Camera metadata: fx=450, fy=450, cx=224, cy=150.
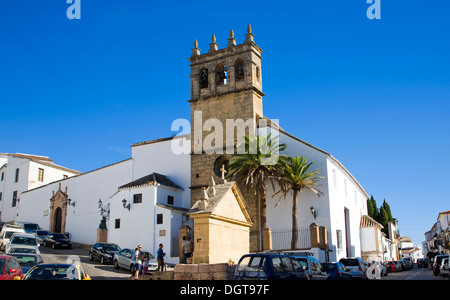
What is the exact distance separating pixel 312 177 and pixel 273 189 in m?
2.77

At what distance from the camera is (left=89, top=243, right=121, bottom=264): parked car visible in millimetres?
26580

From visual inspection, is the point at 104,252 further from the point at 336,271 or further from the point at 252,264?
the point at 252,264

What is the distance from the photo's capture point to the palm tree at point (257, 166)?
2909cm

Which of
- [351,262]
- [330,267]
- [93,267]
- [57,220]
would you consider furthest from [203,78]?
[330,267]

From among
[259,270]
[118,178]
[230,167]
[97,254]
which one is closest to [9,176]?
[118,178]

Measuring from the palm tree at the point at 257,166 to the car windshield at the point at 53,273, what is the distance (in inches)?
672

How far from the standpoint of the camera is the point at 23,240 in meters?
24.1

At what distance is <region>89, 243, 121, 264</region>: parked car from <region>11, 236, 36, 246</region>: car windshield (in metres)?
3.96

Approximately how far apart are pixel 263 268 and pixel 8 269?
23.6 feet

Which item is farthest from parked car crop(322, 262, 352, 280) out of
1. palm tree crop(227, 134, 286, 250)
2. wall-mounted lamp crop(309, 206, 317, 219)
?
palm tree crop(227, 134, 286, 250)

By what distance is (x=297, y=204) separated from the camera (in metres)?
30.7

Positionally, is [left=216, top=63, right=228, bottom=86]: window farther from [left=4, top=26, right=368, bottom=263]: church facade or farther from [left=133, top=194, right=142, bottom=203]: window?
[left=133, top=194, right=142, bottom=203]: window

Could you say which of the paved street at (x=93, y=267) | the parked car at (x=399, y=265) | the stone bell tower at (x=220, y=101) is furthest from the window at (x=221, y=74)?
the parked car at (x=399, y=265)
